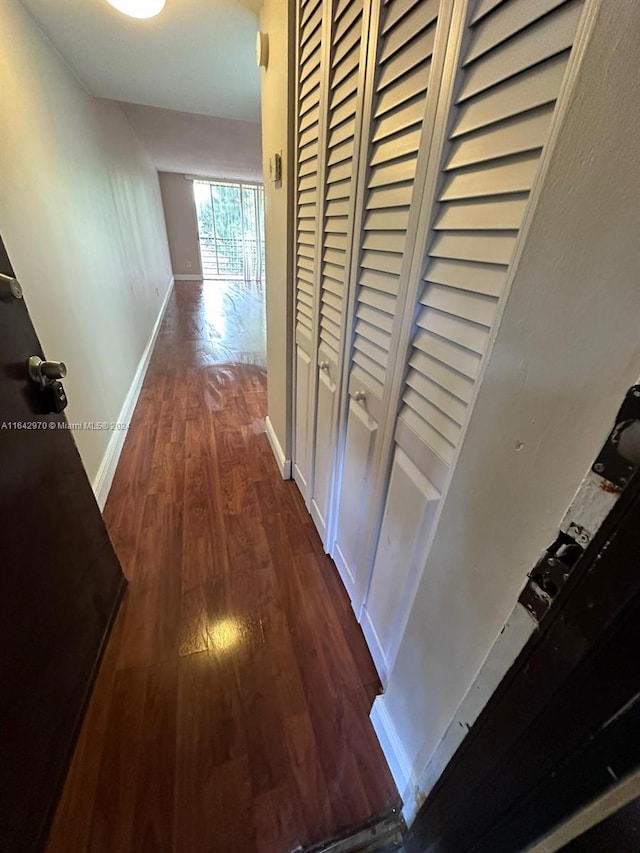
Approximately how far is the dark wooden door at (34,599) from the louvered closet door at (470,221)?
2.94 ft

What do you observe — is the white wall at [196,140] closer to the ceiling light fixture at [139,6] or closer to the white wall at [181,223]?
the white wall at [181,223]

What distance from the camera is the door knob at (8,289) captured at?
2.54ft

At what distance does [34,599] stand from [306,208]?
4.78ft

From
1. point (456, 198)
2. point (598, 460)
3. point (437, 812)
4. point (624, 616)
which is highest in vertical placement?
point (456, 198)

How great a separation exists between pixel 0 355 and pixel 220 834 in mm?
1239

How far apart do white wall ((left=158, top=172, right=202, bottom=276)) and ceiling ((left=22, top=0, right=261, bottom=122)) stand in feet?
20.8

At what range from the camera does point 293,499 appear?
73.3 inches

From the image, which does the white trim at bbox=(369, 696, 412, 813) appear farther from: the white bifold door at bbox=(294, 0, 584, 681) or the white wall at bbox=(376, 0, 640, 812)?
the white wall at bbox=(376, 0, 640, 812)

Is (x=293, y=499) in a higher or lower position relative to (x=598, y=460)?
lower

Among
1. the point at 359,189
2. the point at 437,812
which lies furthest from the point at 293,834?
the point at 359,189

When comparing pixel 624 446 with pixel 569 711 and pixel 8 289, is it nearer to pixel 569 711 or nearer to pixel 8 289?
pixel 569 711

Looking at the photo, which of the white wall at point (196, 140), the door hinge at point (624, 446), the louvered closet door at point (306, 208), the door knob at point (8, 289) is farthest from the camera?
the white wall at point (196, 140)

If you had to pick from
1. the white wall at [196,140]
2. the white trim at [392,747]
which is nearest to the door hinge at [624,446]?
the white trim at [392,747]

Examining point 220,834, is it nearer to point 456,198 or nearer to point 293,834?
point 293,834
